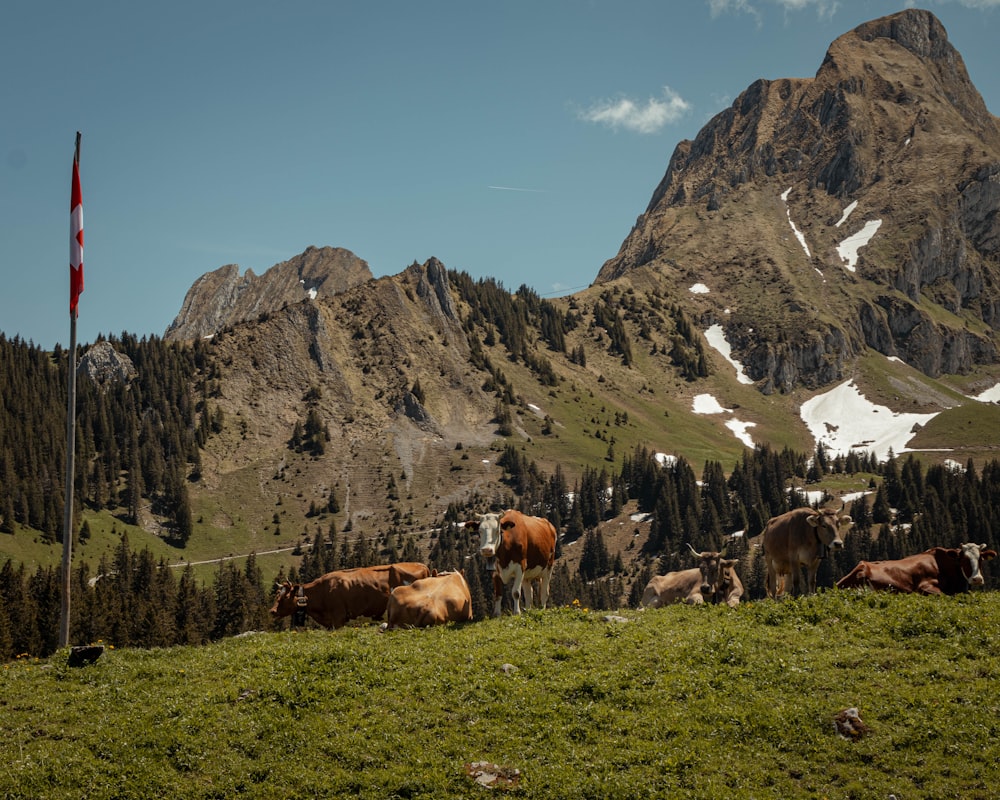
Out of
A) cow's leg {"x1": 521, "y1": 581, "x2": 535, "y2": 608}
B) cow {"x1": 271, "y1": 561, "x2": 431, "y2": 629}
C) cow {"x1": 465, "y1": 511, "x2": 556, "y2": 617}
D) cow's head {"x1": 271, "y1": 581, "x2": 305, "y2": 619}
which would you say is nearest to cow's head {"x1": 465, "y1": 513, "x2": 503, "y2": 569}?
cow {"x1": 465, "y1": 511, "x2": 556, "y2": 617}

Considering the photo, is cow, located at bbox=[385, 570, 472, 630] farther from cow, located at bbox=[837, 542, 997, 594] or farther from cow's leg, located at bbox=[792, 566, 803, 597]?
cow's leg, located at bbox=[792, 566, 803, 597]

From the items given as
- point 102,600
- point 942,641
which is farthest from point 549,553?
point 102,600

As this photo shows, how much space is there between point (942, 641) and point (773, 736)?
22.3 ft

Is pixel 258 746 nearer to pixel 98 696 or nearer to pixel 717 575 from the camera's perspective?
pixel 98 696

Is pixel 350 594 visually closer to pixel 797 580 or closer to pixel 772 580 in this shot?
pixel 772 580

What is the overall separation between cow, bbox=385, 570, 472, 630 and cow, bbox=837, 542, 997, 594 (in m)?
14.2

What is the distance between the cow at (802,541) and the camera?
119ft

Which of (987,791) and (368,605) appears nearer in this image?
(987,791)

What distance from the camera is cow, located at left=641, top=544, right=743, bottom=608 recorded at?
127 ft

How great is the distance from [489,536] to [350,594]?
11329 millimetres

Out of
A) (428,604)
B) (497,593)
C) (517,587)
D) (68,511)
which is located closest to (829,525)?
(517,587)

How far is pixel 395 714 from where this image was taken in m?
21.8

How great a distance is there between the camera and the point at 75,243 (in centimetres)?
3428

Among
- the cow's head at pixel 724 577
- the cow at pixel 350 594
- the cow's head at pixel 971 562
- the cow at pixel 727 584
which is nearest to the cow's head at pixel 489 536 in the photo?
→ the cow at pixel 350 594
